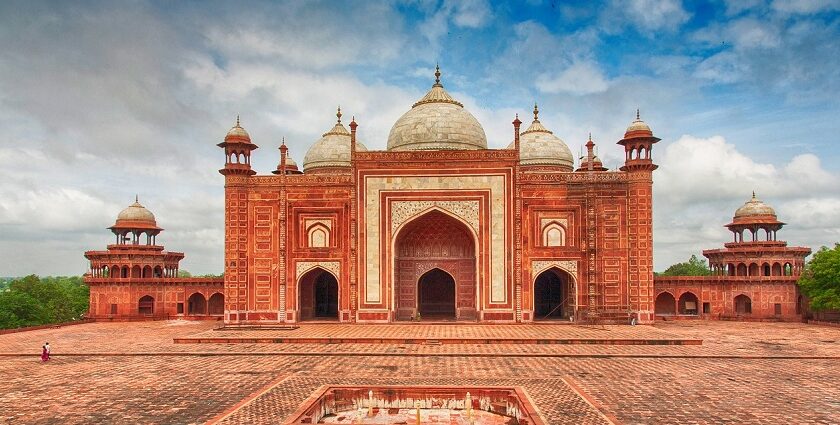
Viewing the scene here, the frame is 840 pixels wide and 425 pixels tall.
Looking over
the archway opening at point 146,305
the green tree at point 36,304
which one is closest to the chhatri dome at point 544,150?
the archway opening at point 146,305

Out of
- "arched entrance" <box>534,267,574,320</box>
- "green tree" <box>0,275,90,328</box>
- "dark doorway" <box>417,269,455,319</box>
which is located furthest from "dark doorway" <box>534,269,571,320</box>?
"green tree" <box>0,275,90,328</box>

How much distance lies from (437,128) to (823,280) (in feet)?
47.3

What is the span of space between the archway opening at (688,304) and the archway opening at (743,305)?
148 cm

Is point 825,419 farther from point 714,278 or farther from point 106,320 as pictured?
point 106,320

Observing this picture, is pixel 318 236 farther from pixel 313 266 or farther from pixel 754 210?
pixel 754 210

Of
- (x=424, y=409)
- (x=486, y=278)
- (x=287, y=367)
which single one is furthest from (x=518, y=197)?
(x=424, y=409)

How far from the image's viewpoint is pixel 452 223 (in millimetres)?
21062

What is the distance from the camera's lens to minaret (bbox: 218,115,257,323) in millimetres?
20141

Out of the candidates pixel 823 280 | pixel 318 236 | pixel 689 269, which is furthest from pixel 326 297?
pixel 689 269

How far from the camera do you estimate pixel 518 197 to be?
1984cm

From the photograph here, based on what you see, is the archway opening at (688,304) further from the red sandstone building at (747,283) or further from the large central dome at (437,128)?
the large central dome at (437,128)

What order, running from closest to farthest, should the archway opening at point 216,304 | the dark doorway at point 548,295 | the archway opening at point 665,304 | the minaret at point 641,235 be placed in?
the minaret at point 641,235
the dark doorway at point 548,295
the archway opening at point 665,304
the archway opening at point 216,304

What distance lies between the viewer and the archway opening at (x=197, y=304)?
24.5 metres

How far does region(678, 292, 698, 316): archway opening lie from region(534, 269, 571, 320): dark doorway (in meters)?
5.14
